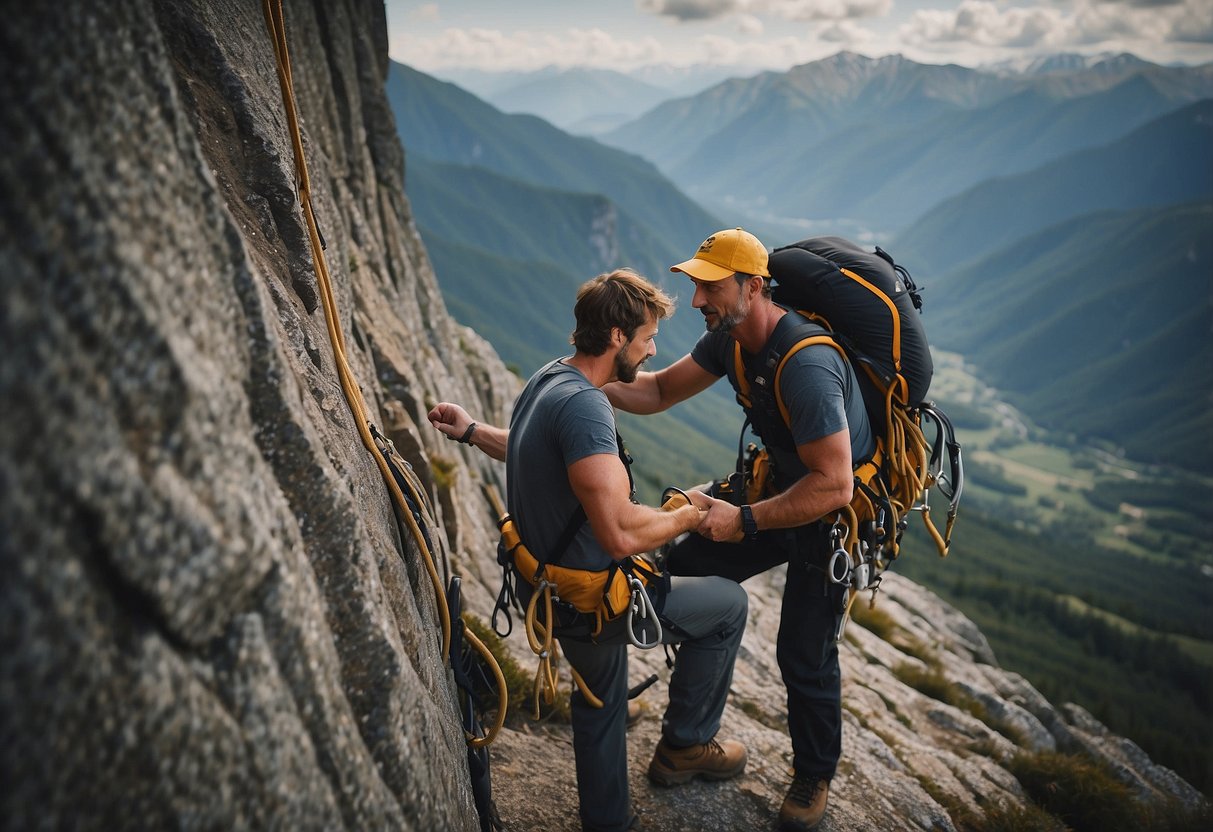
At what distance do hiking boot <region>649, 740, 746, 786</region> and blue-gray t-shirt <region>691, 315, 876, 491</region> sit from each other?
2781mm

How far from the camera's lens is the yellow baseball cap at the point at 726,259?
6.03m

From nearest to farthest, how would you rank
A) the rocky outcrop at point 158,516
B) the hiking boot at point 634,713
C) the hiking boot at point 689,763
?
the rocky outcrop at point 158,516 < the hiking boot at point 689,763 < the hiking boot at point 634,713

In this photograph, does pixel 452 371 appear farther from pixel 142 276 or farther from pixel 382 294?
pixel 142 276

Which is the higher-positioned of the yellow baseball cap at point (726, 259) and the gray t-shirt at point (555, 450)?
the yellow baseball cap at point (726, 259)

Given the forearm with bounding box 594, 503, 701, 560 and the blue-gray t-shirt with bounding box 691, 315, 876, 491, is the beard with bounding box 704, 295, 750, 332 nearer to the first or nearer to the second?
the blue-gray t-shirt with bounding box 691, 315, 876, 491

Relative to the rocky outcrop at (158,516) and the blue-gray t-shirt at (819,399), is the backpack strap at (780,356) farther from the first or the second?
the rocky outcrop at (158,516)

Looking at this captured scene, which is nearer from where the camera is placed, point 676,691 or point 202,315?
point 202,315

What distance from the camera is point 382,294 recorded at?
12953 mm

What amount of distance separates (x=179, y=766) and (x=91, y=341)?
1.43m

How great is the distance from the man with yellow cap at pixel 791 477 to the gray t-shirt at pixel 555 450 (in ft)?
4.45

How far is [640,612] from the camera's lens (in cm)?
531

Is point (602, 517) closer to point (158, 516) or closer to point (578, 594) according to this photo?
point (578, 594)

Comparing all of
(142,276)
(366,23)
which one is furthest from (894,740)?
(366,23)

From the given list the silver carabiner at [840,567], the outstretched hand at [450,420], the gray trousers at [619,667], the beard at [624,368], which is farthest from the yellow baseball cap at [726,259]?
the gray trousers at [619,667]
